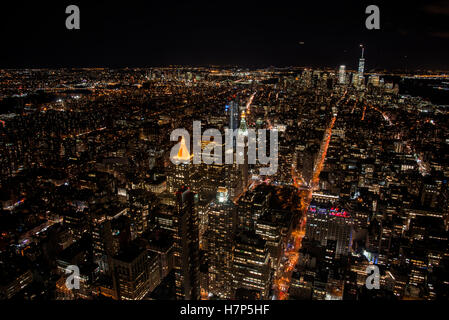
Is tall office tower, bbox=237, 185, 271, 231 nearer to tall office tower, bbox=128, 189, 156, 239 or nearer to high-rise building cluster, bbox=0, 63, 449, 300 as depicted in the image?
high-rise building cluster, bbox=0, 63, 449, 300

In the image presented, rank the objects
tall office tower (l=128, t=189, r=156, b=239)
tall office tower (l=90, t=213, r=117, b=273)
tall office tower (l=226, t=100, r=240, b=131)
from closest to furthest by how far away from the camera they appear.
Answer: tall office tower (l=90, t=213, r=117, b=273)
tall office tower (l=128, t=189, r=156, b=239)
tall office tower (l=226, t=100, r=240, b=131)

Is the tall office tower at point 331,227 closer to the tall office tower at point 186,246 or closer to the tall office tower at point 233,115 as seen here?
the tall office tower at point 186,246

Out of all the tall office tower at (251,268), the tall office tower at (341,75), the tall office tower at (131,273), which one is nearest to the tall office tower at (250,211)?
the tall office tower at (251,268)

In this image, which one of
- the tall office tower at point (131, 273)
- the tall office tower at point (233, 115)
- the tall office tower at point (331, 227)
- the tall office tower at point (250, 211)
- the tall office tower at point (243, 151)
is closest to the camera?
the tall office tower at point (131, 273)

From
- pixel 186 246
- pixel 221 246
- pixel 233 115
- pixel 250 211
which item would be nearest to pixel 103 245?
pixel 186 246

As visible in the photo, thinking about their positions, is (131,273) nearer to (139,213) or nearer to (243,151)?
(139,213)

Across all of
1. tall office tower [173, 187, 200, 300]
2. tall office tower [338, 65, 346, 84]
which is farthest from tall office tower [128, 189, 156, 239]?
tall office tower [338, 65, 346, 84]
